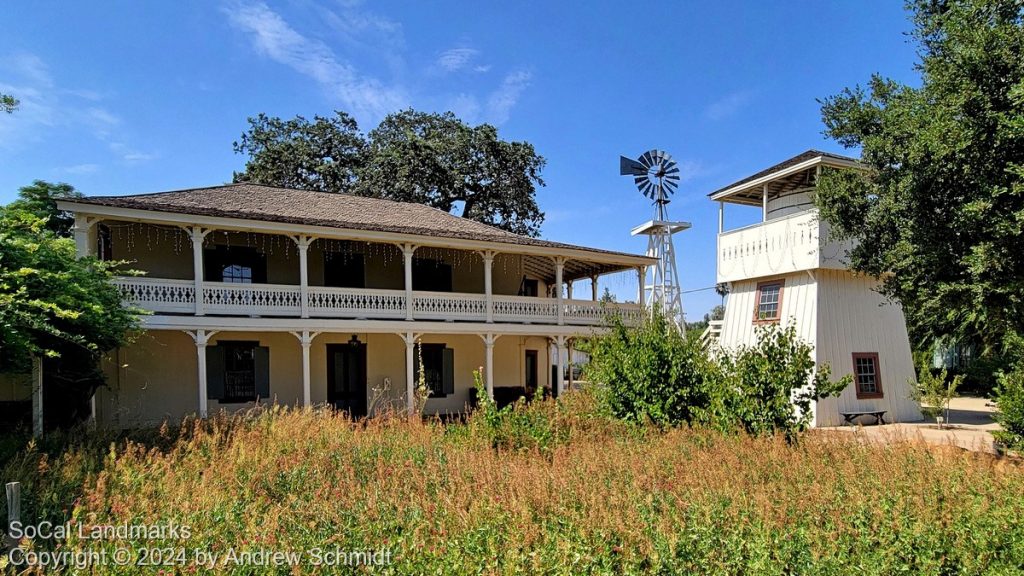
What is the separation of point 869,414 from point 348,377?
1554 centimetres

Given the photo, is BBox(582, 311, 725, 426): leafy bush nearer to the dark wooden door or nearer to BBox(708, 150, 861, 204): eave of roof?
BBox(708, 150, 861, 204): eave of roof

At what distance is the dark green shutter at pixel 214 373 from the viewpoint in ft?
49.8

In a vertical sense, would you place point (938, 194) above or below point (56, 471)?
above

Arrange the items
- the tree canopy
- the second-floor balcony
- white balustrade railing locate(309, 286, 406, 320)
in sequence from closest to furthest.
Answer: white balustrade railing locate(309, 286, 406, 320) → the second-floor balcony → the tree canopy

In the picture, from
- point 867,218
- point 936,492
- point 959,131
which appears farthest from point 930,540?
point 867,218

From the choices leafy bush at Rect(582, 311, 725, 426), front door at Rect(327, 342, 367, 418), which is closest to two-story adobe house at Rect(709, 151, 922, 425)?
leafy bush at Rect(582, 311, 725, 426)

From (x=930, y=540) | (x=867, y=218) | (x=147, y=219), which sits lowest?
(x=930, y=540)

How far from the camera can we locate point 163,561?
13.2ft

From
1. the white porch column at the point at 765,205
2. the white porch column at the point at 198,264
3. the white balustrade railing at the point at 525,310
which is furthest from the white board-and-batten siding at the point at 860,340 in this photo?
the white porch column at the point at 198,264

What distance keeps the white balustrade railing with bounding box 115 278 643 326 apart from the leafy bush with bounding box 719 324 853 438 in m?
3.53

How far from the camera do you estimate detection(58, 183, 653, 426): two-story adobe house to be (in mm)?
13703

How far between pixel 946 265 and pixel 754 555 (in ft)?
24.8

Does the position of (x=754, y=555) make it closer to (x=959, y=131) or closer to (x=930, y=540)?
(x=930, y=540)

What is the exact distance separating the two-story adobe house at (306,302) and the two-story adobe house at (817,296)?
3.56 metres
